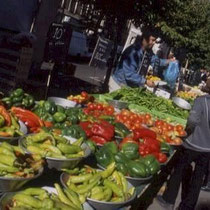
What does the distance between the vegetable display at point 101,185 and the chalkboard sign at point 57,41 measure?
7361mm

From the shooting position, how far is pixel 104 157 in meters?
4.49

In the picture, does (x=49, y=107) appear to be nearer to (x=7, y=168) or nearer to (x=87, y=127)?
(x=87, y=127)

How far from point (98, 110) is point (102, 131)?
1.71 metres

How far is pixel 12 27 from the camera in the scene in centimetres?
1384

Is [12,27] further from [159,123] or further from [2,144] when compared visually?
[2,144]

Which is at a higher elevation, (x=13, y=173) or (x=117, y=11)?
(x=117, y=11)

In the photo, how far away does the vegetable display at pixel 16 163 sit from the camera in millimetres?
3129

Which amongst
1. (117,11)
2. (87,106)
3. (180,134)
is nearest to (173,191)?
(180,134)

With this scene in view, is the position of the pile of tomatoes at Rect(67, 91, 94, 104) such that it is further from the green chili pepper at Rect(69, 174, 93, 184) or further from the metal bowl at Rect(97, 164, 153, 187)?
the green chili pepper at Rect(69, 174, 93, 184)

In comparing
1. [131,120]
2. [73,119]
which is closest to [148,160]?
[73,119]

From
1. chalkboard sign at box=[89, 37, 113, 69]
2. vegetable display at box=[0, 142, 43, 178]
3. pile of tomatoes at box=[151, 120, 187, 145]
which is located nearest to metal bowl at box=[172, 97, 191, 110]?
chalkboard sign at box=[89, 37, 113, 69]

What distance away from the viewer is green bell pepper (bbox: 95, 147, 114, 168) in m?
4.45

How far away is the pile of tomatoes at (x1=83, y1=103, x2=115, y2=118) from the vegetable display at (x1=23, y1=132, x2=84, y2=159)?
2486 millimetres

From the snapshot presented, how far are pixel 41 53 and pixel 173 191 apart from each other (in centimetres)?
1083
